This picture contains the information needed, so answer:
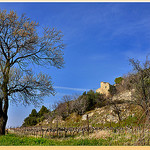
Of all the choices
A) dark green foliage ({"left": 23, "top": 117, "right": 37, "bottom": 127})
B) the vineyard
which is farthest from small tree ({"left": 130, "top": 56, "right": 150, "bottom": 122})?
dark green foliage ({"left": 23, "top": 117, "right": 37, "bottom": 127})

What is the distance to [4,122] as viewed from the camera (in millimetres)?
13555

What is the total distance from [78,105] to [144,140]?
73.9 ft

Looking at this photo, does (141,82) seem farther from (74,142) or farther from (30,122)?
(30,122)

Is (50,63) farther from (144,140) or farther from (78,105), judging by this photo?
(78,105)

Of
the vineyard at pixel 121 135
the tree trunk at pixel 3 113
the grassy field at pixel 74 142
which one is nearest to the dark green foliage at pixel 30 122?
the vineyard at pixel 121 135

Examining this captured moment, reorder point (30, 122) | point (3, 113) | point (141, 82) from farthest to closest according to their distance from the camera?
point (30, 122) → point (141, 82) → point (3, 113)

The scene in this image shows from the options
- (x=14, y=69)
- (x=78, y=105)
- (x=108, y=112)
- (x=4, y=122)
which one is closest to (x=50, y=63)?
(x=14, y=69)

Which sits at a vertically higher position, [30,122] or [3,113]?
[3,113]

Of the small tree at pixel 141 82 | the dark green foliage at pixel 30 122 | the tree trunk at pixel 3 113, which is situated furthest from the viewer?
the dark green foliage at pixel 30 122

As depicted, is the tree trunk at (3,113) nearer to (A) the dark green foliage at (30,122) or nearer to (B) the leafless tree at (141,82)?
(B) the leafless tree at (141,82)

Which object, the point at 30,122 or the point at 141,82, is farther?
the point at 30,122

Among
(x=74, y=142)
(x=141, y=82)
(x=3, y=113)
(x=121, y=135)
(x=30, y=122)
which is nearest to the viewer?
(x=74, y=142)

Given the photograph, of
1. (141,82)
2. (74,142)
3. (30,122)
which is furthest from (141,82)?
(30,122)

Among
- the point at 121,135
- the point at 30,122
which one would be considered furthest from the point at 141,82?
the point at 30,122
